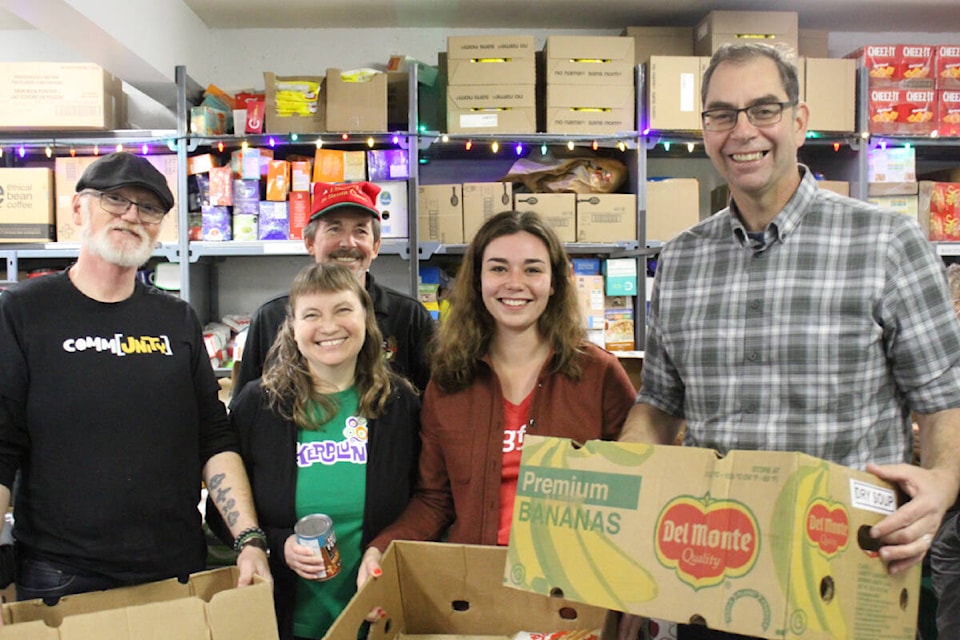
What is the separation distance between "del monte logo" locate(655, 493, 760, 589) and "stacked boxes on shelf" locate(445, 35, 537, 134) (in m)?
3.20

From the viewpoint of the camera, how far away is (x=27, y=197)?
3.94 metres

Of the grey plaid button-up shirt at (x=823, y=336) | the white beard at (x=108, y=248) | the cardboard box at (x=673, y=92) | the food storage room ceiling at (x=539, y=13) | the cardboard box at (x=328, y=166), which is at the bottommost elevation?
the grey plaid button-up shirt at (x=823, y=336)

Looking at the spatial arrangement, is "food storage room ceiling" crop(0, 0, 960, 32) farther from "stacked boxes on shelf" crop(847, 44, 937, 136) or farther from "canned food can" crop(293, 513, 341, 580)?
"canned food can" crop(293, 513, 341, 580)

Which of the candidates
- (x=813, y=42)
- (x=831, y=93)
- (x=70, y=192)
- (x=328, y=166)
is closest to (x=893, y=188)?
(x=831, y=93)

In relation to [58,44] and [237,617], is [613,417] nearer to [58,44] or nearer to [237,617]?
[237,617]

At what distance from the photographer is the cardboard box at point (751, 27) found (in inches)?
157

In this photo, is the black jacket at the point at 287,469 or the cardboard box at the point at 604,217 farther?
the cardboard box at the point at 604,217

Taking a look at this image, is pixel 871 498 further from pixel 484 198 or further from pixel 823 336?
pixel 484 198

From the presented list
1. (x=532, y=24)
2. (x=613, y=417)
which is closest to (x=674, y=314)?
(x=613, y=417)

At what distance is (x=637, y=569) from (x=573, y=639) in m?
0.33

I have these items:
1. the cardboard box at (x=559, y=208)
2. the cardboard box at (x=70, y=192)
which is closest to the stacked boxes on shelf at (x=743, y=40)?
the cardboard box at (x=559, y=208)

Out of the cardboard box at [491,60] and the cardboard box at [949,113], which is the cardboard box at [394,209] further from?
the cardboard box at [949,113]

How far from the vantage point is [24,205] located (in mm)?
3932

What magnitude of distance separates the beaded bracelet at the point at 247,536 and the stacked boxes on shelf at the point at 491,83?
9.39ft
